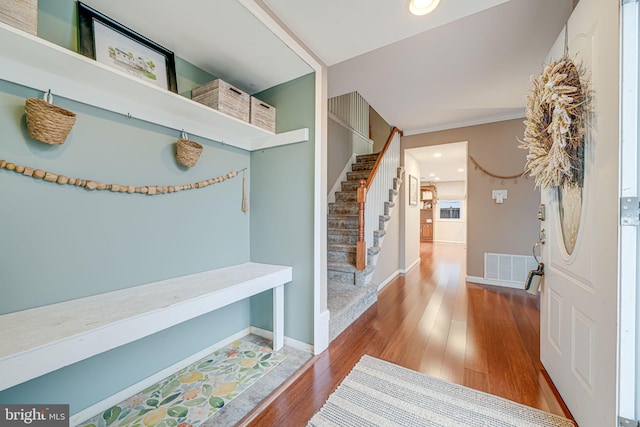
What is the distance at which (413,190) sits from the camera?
4766 millimetres

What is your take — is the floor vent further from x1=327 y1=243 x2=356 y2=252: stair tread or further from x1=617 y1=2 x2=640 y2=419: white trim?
x1=617 y1=2 x2=640 y2=419: white trim

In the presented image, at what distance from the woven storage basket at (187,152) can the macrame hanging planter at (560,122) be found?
2.11 meters

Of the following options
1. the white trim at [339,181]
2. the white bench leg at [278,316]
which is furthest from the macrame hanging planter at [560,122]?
the white trim at [339,181]

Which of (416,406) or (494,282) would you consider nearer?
(416,406)

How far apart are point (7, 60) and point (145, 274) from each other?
1.16 meters

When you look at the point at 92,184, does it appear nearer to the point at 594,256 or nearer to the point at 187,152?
the point at 187,152

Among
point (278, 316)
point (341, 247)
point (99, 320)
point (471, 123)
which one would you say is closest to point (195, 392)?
point (278, 316)

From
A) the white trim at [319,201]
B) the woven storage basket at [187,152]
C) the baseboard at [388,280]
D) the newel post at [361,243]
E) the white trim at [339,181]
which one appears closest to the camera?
the woven storage basket at [187,152]

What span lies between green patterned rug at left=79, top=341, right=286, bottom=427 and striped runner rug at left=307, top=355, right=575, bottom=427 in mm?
565

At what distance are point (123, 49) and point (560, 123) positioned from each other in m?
2.45

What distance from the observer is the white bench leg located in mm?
1801

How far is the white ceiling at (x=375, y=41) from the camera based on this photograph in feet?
4.41

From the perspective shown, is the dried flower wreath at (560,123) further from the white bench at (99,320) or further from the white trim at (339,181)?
the white trim at (339,181)

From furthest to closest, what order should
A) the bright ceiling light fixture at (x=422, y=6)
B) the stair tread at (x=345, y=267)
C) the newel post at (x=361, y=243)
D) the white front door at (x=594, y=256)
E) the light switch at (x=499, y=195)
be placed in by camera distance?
1. the light switch at (x=499, y=195)
2. the stair tread at (x=345, y=267)
3. the newel post at (x=361, y=243)
4. the bright ceiling light fixture at (x=422, y=6)
5. the white front door at (x=594, y=256)
